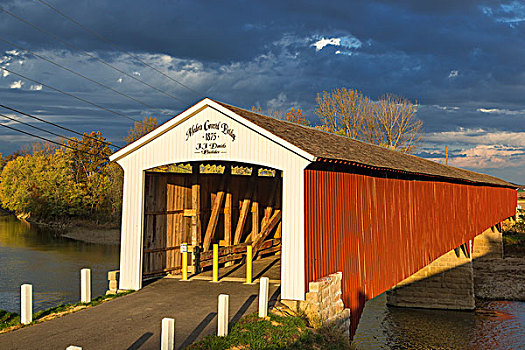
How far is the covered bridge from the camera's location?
36.6 ft

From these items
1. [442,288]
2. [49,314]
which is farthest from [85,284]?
[442,288]

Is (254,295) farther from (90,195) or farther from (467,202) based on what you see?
(90,195)

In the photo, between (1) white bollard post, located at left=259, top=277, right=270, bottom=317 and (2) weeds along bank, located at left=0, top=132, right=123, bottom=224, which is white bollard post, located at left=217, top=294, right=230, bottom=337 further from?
(2) weeds along bank, located at left=0, top=132, right=123, bottom=224

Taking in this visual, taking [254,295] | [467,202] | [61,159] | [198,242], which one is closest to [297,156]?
→ [254,295]

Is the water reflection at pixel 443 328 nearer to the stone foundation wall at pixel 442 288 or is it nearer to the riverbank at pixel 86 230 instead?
the stone foundation wall at pixel 442 288

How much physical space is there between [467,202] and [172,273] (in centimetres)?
1801

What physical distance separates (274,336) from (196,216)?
21.8 ft

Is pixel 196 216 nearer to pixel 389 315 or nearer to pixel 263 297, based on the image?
pixel 263 297

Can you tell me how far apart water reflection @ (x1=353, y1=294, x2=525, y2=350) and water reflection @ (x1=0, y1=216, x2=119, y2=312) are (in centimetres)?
1398

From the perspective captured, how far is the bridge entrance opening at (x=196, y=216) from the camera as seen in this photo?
1402cm

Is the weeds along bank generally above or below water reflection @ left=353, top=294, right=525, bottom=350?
above

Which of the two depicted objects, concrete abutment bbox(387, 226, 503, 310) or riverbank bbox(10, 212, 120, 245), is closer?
concrete abutment bbox(387, 226, 503, 310)

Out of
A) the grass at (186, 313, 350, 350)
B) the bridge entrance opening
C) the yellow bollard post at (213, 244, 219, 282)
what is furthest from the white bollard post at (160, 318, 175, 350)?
the bridge entrance opening

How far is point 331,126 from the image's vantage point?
5250 cm
